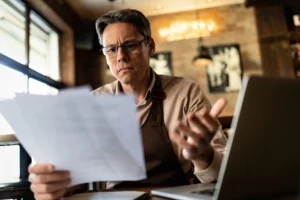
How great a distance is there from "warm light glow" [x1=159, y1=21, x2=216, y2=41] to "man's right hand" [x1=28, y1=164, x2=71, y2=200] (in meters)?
4.72

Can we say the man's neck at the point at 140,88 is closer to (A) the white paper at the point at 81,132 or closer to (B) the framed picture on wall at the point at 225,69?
(A) the white paper at the point at 81,132

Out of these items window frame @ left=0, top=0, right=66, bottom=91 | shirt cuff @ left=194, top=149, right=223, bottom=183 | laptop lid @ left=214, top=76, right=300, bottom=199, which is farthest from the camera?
window frame @ left=0, top=0, right=66, bottom=91

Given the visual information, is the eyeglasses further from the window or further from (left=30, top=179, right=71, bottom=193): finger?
the window

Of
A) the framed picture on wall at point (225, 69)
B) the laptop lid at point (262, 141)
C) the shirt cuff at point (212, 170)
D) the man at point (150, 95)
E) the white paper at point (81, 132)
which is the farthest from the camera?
the framed picture on wall at point (225, 69)

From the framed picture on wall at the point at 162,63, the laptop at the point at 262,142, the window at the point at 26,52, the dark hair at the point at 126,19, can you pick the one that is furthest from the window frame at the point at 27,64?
the laptop at the point at 262,142

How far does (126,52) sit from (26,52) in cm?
295

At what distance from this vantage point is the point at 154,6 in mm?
5027

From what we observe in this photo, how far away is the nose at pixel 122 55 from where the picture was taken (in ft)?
3.95

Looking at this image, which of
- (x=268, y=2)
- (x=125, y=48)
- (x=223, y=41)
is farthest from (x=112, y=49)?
(x=268, y=2)

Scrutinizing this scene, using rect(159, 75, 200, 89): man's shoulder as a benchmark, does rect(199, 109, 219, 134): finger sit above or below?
below

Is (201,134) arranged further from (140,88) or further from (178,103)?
(140,88)

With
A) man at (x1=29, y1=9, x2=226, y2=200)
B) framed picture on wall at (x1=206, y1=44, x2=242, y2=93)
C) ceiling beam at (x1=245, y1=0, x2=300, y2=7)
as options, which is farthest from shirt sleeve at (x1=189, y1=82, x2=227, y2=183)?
ceiling beam at (x1=245, y1=0, x2=300, y2=7)

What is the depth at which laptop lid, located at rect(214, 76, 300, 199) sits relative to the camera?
48 cm

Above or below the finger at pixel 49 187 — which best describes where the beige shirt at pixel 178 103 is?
above
